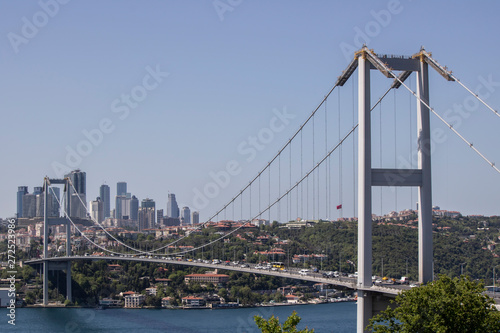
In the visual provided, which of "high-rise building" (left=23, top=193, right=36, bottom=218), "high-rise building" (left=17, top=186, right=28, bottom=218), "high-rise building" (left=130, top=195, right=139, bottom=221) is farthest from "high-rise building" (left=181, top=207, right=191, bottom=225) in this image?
"high-rise building" (left=23, top=193, right=36, bottom=218)

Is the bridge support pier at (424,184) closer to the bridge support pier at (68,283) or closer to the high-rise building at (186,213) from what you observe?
the bridge support pier at (68,283)

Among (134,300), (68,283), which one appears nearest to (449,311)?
(134,300)

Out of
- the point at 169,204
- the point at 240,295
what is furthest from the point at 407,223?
the point at 169,204

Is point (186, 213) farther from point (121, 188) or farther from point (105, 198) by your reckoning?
point (121, 188)

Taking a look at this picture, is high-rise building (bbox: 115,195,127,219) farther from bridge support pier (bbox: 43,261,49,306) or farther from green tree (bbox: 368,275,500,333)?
green tree (bbox: 368,275,500,333)

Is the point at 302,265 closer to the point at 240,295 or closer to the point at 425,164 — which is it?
the point at 240,295

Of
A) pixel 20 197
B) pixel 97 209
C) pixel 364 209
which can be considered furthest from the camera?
pixel 97 209
